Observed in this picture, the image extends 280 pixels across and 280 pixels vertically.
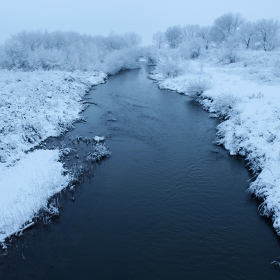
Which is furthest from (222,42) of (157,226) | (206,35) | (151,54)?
(157,226)

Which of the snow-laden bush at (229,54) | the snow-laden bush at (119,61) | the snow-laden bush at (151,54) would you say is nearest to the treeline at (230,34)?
the snow-laden bush at (229,54)

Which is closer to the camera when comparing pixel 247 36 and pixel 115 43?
pixel 247 36

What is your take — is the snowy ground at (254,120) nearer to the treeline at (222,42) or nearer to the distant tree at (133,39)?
the treeline at (222,42)

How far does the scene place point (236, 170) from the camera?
16.3 m

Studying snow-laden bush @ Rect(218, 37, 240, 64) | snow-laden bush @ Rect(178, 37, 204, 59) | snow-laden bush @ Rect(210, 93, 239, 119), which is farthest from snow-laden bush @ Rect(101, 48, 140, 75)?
snow-laden bush @ Rect(210, 93, 239, 119)

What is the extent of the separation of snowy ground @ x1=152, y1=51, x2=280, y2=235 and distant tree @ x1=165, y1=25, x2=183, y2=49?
6834 cm

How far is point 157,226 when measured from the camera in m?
11.4

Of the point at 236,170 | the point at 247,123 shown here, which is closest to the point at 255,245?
the point at 236,170

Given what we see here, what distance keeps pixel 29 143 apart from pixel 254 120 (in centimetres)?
1884

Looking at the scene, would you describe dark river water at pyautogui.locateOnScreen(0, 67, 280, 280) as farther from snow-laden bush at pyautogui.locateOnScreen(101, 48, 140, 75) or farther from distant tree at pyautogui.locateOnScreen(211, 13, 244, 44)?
distant tree at pyautogui.locateOnScreen(211, 13, 244, 44)

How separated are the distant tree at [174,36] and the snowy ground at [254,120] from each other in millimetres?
68335

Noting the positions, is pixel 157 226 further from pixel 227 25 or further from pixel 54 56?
pixel 227 25

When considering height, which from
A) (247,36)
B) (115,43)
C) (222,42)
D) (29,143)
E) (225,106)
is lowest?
(29,143)

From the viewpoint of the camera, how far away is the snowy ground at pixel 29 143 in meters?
12.3
